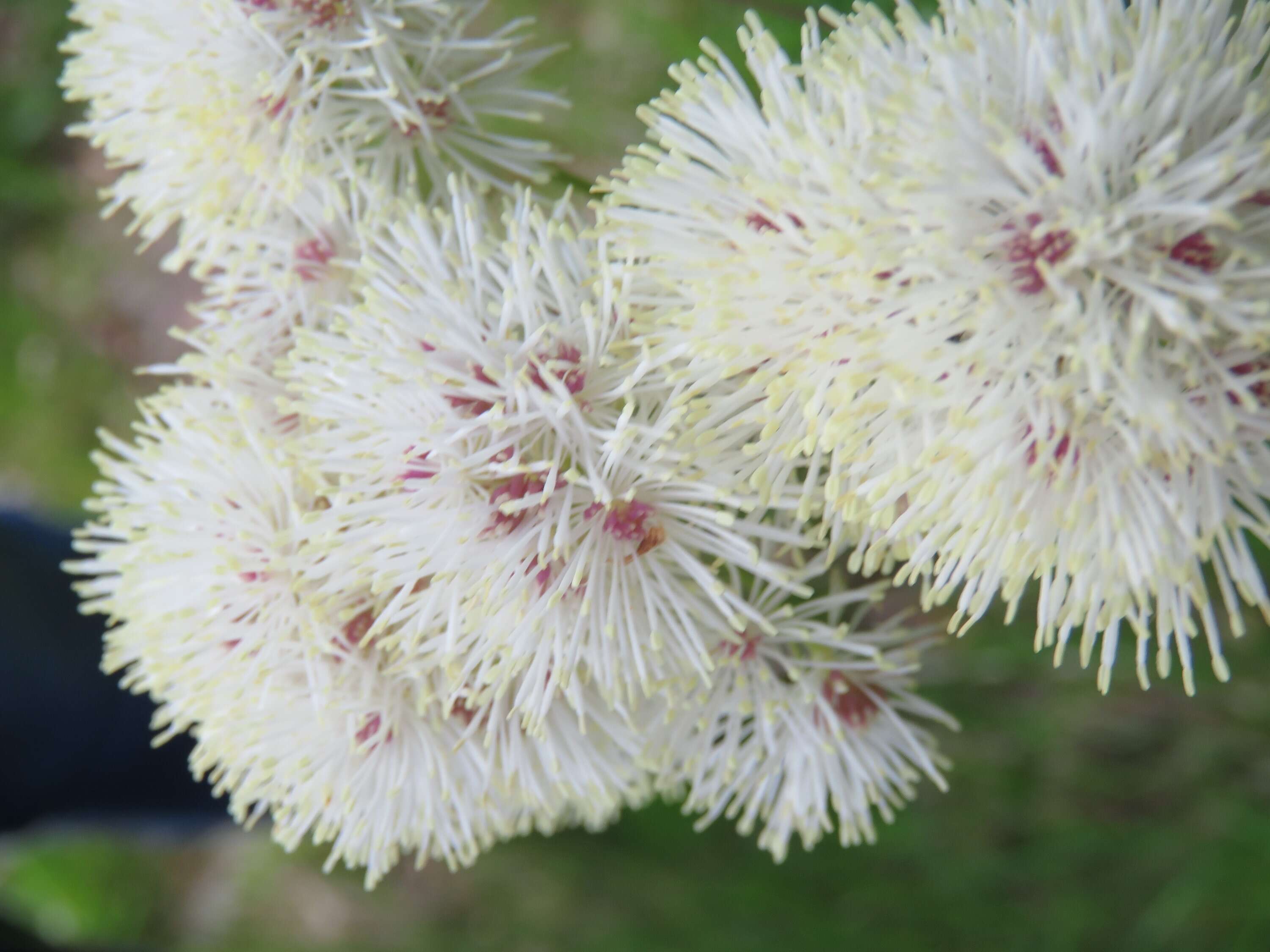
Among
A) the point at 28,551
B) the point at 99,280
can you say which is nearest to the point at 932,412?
the point at 28,551

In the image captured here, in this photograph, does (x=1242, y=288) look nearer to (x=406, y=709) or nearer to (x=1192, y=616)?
(x=406, y=709)

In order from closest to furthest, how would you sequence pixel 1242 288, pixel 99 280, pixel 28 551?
pixel 1242 288
pixel 28 551
pixel 99 280

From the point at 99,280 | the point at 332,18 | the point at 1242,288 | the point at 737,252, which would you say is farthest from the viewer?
the point at 99,280

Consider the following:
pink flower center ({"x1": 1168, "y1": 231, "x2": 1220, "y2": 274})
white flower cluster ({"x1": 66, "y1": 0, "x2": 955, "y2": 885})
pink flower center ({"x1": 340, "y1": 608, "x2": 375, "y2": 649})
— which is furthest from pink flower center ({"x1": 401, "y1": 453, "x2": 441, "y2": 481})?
pink flower center ({"x1": 1168, "y1": 231, "x2": 1220, "y2": 274})

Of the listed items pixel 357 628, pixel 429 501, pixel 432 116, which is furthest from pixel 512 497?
pixel 432 116

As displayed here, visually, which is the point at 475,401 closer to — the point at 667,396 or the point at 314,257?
the point at 667,396
